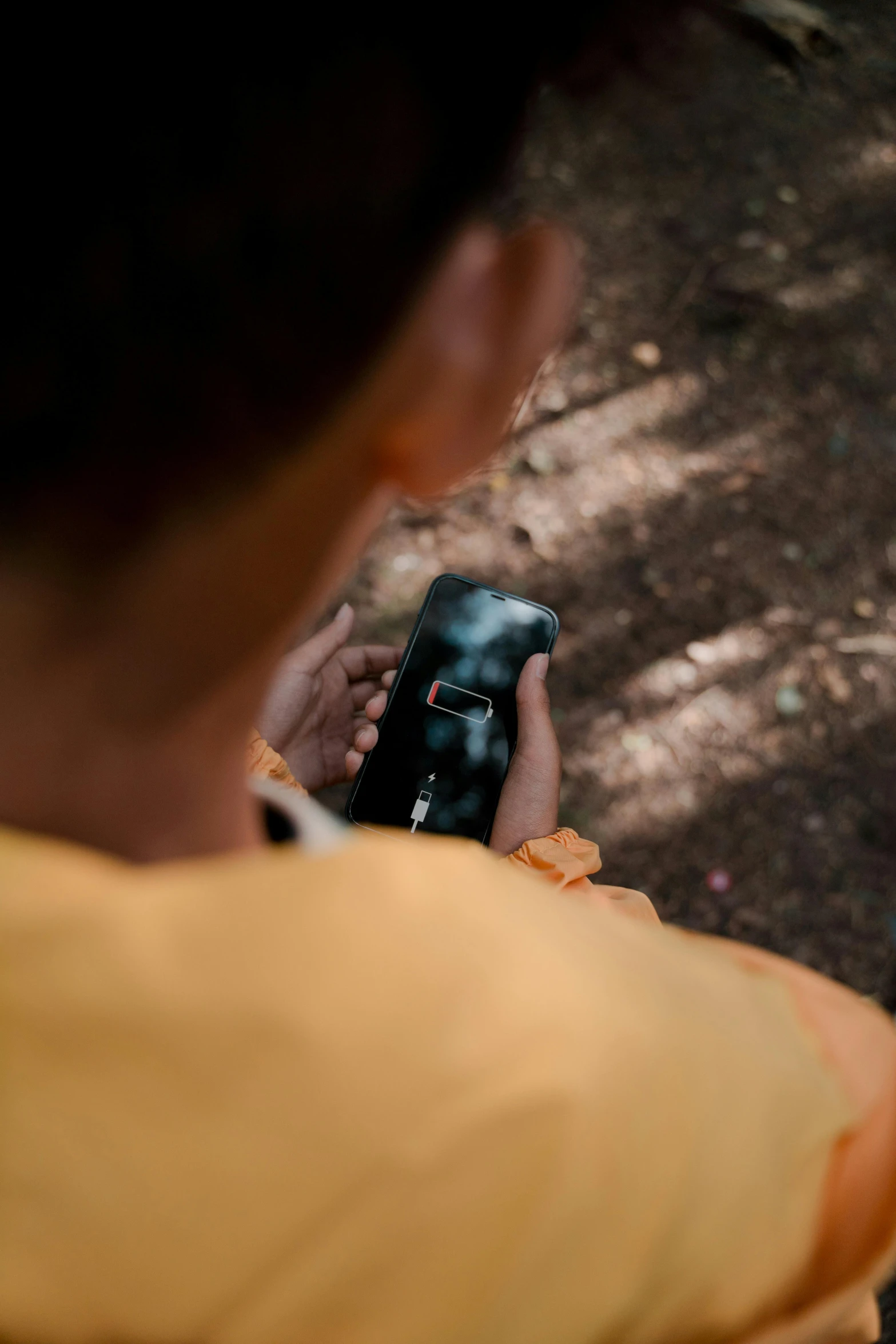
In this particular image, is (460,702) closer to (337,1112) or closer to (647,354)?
(337,1112)

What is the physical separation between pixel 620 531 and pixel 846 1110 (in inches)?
90.5

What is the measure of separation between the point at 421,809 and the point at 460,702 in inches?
9.2

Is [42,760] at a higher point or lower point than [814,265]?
higher

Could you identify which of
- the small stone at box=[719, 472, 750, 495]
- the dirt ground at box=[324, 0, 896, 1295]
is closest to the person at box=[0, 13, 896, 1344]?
the dirt ground at box=[324, 0, 896, 1295]

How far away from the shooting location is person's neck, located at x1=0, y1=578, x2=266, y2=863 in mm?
483

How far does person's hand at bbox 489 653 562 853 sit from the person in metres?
0.94

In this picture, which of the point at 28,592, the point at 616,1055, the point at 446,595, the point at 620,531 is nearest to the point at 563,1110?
the point at 616,1055

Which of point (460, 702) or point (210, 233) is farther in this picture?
point (460, 702)

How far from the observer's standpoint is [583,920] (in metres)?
0.69

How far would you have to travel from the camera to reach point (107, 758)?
20.8 inches

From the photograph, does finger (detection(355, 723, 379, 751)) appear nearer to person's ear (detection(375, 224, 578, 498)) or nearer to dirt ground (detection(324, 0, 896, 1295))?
dirt ground (detection(324, 0, 896, 1295))

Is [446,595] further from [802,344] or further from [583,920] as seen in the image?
[802,344]

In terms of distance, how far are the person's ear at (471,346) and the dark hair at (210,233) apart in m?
0.03

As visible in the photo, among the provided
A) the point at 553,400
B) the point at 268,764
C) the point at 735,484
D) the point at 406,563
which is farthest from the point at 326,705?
the point at 735,484
